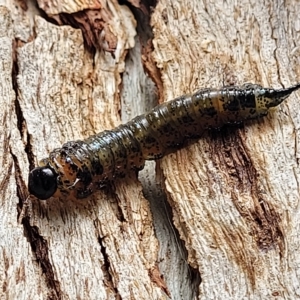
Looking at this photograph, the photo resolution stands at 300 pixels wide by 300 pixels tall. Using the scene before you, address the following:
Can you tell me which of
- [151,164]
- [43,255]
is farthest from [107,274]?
[151,164]

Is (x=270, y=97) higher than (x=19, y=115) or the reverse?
the reverse

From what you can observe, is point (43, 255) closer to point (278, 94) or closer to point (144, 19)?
point (278, 94)

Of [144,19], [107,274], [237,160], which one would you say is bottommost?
[107,274]

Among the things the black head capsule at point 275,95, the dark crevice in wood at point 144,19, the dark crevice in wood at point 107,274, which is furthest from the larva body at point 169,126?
the dark crevice in wood at point 144,19

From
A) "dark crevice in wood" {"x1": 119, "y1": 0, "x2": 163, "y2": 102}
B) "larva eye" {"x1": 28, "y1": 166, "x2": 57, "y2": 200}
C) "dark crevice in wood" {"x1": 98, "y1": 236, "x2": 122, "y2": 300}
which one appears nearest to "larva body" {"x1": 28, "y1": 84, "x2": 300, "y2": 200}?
"larva eye" {"x1": 28, "y1": 166, "x2": 57, "y2": 200}

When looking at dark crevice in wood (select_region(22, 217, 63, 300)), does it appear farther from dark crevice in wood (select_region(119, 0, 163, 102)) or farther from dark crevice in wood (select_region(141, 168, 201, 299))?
dark crevice in wood (select_region(119, 0, 163, 102))

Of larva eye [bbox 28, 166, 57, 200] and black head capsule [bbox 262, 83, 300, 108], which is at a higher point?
black head capsule [bbox 262, 83, 300, 108]

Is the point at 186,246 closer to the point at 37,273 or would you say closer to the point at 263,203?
the point at 263,203
